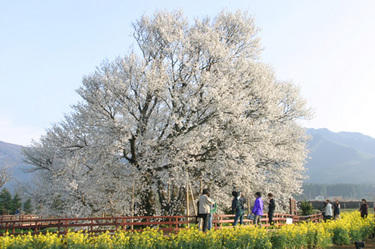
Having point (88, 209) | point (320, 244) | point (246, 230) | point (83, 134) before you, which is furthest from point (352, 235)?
point (83, 134)

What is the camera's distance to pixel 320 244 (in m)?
19.7

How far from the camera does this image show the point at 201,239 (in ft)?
48.8

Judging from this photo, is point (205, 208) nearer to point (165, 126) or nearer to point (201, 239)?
point (201, 239)

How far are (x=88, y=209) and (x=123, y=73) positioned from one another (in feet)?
34.5

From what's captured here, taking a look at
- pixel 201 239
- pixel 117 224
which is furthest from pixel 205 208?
pixel 117 224

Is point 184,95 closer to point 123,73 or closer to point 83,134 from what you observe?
point 123,73

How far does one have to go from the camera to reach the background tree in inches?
1011

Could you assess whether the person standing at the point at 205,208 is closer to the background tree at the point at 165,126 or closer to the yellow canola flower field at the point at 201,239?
the yellow canola flower field at the point at 201,239

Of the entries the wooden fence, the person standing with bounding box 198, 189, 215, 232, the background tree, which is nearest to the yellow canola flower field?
the person standing with bounding box 198, 189, 215, 232

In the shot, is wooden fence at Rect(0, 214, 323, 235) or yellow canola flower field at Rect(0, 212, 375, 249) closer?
yellow canola flower field at Rect(0, 212, 375, 249)

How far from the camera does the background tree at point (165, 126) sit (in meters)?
25.7

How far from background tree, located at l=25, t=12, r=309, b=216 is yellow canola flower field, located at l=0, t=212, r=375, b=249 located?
7.78 meters

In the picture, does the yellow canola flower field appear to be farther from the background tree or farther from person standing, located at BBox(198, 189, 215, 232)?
the background tree

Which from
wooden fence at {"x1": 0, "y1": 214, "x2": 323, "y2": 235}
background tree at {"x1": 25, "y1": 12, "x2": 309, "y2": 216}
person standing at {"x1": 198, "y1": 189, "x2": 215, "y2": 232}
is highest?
background tree at {"x1": 25, "y1": 12, "x2": 309, "y2": 216}
